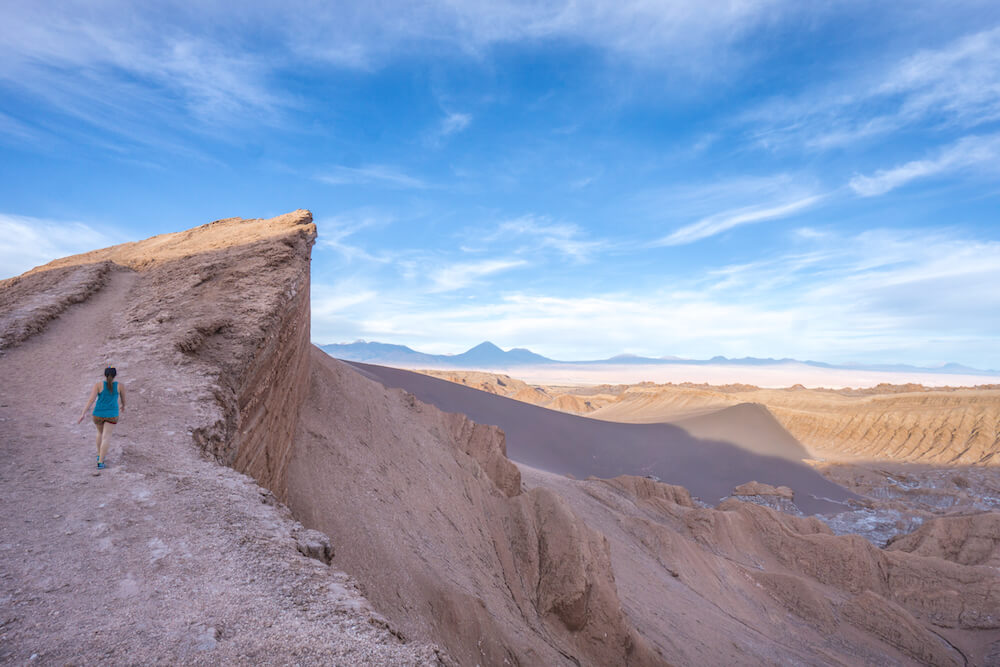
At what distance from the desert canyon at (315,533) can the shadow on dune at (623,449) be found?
943cm

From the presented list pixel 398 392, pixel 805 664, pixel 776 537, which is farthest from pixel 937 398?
pixel 398 392

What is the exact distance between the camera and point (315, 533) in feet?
11.7

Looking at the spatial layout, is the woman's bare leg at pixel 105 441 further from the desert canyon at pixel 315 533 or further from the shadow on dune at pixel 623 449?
the shadow on dune at pixel 623 449

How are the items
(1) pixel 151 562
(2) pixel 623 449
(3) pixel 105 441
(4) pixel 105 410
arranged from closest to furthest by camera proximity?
(1) pixel 151 562, (3) pixel 105 441, (4) pixel 105 410, (2) pixel 623 449

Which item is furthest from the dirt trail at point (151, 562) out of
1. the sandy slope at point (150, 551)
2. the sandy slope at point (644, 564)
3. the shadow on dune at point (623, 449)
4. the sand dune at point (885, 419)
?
the sand dune at point (885, 419)

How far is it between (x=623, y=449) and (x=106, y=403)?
34361mm

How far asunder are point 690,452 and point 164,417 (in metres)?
35.4

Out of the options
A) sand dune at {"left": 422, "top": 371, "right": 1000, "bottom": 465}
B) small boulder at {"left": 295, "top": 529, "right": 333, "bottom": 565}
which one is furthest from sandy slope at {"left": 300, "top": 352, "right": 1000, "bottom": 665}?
sand dune at {"left": 422, "top": 371, "right": 1000, "bottom": 465}

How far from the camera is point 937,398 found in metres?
36.2

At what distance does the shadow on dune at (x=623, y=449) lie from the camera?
29523mm

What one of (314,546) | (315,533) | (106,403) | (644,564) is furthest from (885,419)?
(106,403)

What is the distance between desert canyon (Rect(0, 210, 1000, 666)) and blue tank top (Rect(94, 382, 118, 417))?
261 mm

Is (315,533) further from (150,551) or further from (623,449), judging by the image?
(623,449)

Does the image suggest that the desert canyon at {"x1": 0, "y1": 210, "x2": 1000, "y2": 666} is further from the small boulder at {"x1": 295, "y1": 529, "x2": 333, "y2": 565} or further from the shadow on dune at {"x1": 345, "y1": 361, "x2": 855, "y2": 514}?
the shadow on dune at {"x1": 345, "y1": 361, "x2": 855, "y2": 514}
